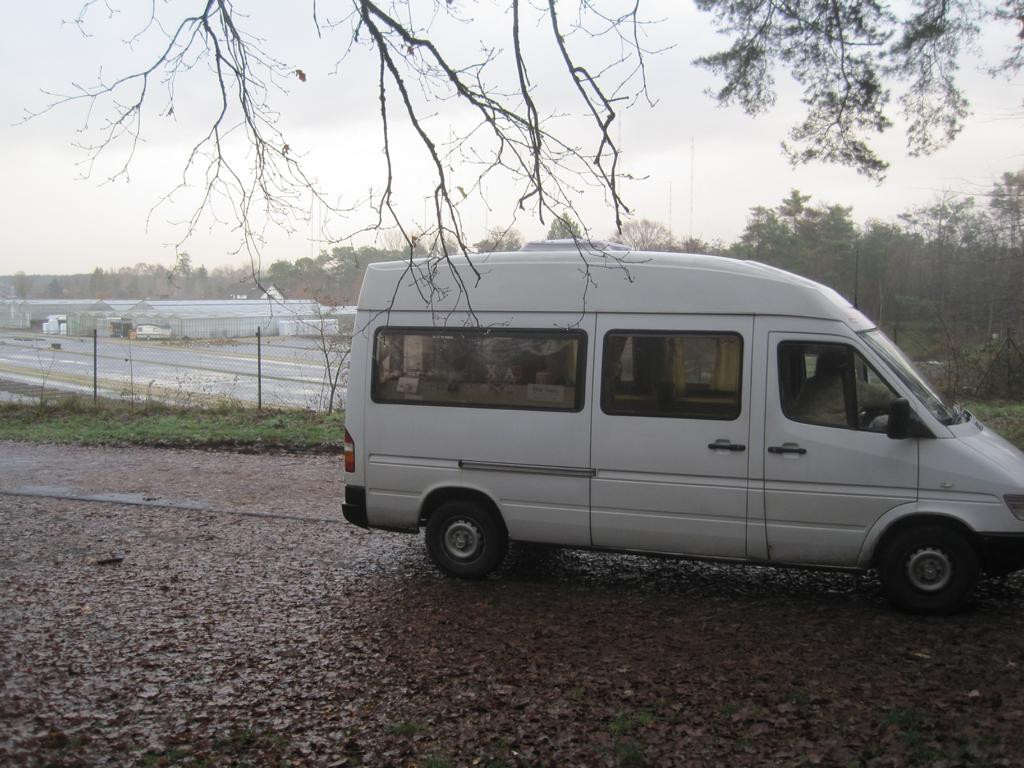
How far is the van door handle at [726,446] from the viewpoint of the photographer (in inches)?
252

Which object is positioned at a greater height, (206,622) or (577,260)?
(577,260)

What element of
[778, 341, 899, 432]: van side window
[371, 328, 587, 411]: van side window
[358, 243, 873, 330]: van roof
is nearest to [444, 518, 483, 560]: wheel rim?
[371, 328, 587, 411]: van side window

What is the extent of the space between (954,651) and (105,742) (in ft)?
15.7

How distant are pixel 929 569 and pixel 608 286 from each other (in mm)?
2992

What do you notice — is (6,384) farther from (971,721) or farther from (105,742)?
(971,721)

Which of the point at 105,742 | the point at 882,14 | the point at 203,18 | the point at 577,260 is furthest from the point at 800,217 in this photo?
the point at 105,742

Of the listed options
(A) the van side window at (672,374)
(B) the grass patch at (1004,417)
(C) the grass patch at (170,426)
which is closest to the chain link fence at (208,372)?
(C) the grass patch at (170,426)

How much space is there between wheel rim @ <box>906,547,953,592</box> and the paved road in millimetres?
13147

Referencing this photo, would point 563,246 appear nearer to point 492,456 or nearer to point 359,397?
point 492,456

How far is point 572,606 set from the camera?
21.6 feet

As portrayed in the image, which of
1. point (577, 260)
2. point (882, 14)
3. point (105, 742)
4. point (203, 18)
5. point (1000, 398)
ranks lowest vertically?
point (105, 742)

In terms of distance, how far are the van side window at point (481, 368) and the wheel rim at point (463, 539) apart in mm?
969

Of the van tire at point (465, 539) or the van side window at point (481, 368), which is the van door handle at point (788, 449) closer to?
the van side window at point (481, 368)

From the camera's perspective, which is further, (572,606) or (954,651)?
(572,606)
